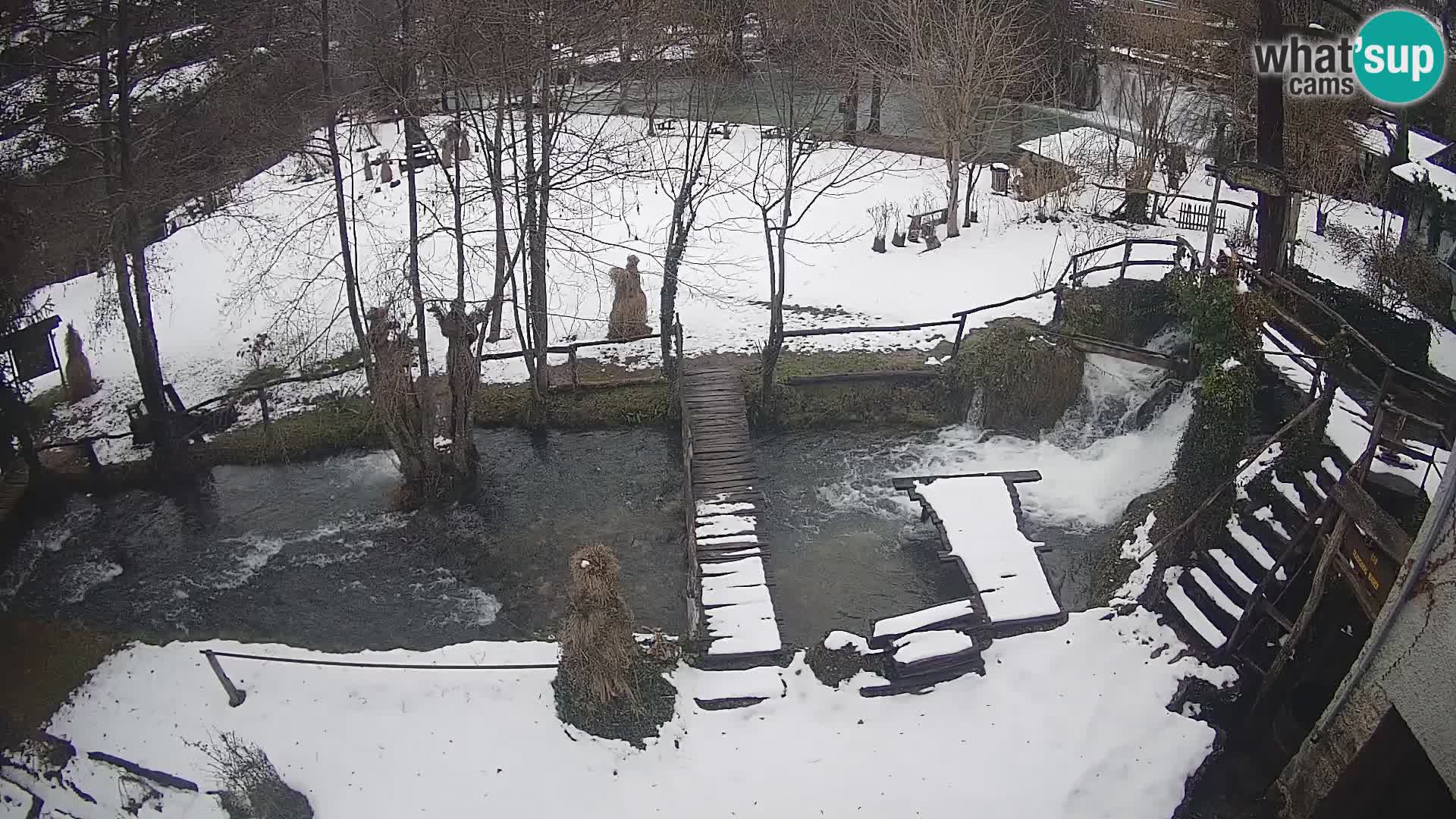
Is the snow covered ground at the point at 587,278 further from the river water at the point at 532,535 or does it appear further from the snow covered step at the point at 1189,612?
the snow covered step at the point at 1189,612

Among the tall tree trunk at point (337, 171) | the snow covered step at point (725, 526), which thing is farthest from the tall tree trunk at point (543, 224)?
the snow covered step at point (725, 526)

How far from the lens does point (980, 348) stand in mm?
17516

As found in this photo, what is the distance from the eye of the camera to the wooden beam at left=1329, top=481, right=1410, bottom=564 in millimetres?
9008

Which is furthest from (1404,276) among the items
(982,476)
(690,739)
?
(690,739)

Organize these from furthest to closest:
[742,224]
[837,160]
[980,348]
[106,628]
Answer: [837,160] → [742,224] → [980,348] → [106,628]

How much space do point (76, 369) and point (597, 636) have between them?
13569 mm

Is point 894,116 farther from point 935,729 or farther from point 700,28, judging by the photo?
point 935,729

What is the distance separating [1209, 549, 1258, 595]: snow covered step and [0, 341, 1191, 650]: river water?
2040mm

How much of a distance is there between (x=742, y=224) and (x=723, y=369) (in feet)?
25.0

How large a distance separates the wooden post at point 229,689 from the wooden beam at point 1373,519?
11.8 meters

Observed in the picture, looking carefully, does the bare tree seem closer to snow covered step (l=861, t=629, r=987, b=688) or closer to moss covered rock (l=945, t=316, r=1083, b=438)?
moss covered rock (l=945, t=316, r=1083, b=438)

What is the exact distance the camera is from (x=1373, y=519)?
9414 millimetres

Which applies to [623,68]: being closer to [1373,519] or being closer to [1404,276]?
[1373,519]

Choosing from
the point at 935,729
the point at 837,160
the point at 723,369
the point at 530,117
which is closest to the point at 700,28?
the point at 530,117
